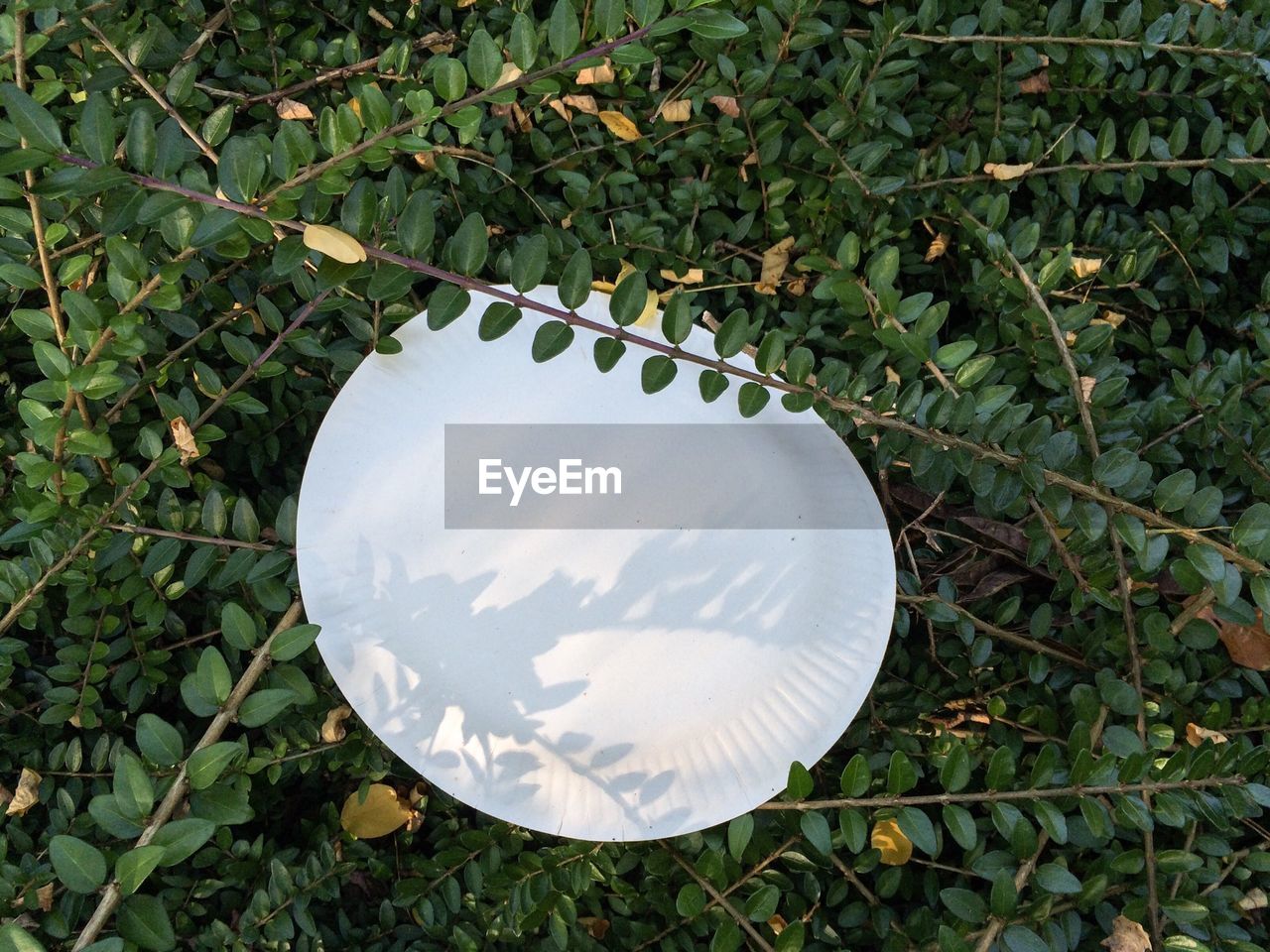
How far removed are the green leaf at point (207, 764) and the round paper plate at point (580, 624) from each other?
32 cm

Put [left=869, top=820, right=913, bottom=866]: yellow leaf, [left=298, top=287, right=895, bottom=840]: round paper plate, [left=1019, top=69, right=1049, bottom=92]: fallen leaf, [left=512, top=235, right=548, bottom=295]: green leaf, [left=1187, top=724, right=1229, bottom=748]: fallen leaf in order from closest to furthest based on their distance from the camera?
[left=512, top=235, right=548, bottom=295]: green leaf < [left=298, top=287, right=895, bottom=840]: round paper plate < [left=1187, top=724, right=1229, bottom=748]: fallen leaf < [left=869, top=820, right=913, bottom=866]: yellow leaf < [left=1019, top=69, right=1049, bottom=92]: fallen leaf

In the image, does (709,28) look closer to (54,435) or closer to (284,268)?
(284,268)

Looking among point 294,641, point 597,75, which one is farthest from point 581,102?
point 294,641

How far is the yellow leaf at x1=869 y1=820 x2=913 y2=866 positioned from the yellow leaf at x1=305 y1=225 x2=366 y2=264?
1.21m

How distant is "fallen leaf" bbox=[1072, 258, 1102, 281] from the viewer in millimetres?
1721

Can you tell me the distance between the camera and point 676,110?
1773mm

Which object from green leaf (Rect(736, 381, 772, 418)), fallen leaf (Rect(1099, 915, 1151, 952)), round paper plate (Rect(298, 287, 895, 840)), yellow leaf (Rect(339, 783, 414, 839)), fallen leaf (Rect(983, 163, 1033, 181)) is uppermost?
fallen leaf (Rect(983, 163, 1033, 181))

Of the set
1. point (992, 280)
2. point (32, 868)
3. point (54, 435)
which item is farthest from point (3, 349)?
point (992, 280)

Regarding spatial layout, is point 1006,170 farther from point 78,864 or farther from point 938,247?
point 78,864

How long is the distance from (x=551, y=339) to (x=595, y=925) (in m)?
1.06

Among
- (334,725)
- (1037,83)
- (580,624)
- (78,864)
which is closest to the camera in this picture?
(78,864)

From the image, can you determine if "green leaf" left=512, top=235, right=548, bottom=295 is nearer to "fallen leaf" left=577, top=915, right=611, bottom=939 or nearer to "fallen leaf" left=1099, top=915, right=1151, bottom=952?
"fallen leaf" left=577, top=915, right=611, bottom=939

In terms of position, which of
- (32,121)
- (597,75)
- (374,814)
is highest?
(32,121)

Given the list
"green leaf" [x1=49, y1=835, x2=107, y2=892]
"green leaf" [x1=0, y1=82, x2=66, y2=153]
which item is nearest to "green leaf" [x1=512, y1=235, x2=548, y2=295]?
"green leaf" [x1=0, y1=82, x2=66, y2=153]
